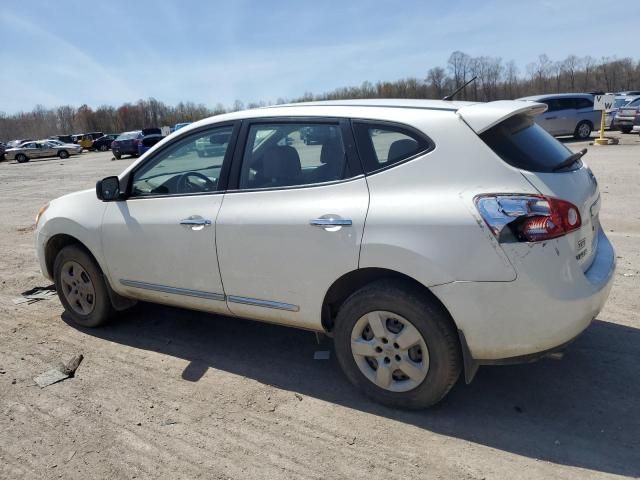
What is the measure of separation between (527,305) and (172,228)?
2468 mm

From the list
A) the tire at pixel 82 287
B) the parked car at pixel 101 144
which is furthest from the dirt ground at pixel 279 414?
the parked car at pixel 101 144

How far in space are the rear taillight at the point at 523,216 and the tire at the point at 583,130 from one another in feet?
Result: 66.7

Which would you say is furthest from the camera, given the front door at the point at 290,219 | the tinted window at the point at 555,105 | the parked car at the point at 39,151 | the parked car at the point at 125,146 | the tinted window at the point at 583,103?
the parked car at the point at 39,151

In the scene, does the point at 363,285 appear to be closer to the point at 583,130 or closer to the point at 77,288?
the point at 77,288

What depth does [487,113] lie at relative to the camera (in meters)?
2.98

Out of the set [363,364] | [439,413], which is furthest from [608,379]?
[363,364]

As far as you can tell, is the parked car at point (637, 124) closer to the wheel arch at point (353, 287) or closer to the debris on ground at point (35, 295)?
the wheel arch at point (353, 287)

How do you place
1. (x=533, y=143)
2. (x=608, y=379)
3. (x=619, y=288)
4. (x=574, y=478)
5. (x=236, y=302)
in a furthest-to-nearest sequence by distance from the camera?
1. (x=619, y=288)
2. (x=236, y=302)
3. (x=608, y=379)
4. (x=533, y=143)
5. (x=574, y=478)

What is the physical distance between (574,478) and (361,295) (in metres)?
1.40

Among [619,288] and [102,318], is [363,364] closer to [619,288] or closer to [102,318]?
[102,318]

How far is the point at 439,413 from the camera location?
312 cm

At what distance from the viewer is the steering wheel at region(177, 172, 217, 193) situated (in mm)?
3783

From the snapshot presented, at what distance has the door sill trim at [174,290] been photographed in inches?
148

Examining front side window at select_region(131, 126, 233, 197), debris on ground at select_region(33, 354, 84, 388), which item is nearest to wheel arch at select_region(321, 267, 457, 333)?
front side window at select_region(131, 126, 233, 197)
